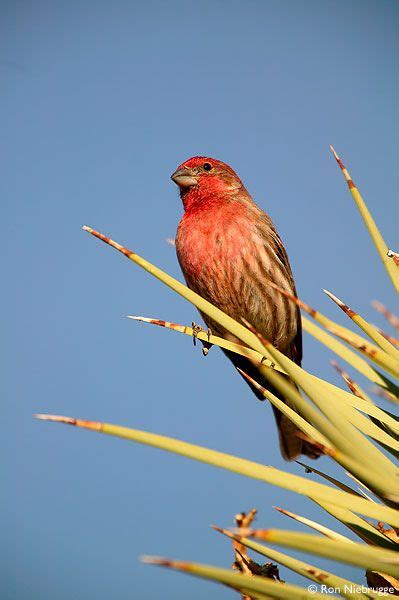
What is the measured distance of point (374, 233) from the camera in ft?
7.57

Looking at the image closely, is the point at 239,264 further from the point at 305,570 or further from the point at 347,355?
the point at 305,570

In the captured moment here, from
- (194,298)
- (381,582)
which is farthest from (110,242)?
(381,582)

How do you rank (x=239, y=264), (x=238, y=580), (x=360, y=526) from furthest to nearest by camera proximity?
(x=239, y=264)
(x=360, y=526)
(x=238, y=580)

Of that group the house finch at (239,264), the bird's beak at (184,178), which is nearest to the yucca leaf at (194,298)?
the house finch at (239,264)

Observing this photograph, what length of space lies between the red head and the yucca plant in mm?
2958

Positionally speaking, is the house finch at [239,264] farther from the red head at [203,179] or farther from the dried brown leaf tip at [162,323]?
the dried brown leaf tip at [162,323]

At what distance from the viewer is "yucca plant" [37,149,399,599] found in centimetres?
125

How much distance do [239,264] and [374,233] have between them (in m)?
2.47

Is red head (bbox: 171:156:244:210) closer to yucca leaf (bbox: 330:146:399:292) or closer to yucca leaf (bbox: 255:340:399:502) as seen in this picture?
yucca leaf (bbox: 330:146:399:292)

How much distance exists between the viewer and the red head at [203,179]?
532 cm

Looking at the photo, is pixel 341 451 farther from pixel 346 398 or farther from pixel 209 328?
pixel 209 328

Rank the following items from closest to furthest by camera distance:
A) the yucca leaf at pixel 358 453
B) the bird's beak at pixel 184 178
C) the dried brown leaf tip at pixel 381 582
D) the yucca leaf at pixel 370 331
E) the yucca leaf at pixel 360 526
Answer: the yucca leaf at pixel 358 453 → the dried brown leaf tip at pixel 381 582 → the yucca leaf at pixel 360 526 → the yucca leaf at pixel 370 331 → the bird's beak at pixel 184 178

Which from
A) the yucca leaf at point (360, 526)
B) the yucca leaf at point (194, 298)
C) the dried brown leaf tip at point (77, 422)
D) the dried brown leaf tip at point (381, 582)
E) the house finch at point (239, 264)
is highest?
the house finch at point (239, 264)

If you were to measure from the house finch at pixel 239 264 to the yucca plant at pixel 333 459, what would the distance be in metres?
2.23
